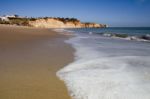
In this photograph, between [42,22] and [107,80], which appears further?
[42,22]

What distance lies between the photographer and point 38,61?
6262 mm

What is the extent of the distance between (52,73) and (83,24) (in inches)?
6043

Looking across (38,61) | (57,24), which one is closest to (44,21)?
(57,24)

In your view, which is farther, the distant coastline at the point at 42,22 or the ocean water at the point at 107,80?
the distant coastline at the point at 42,22

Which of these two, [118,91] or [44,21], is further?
[44,21]

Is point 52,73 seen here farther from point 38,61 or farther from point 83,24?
point 83,24

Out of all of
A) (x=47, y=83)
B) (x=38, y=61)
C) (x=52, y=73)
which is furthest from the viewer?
(x=38, y=61)

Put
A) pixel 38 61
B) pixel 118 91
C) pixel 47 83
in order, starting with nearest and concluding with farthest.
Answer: pixel 118 91, pixel 47 83, pixel 38 61

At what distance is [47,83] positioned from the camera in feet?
13.2

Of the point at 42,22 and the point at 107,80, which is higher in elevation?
the point at 107,80

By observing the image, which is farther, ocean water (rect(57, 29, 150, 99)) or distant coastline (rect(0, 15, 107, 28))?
distant coastline (rect(0, 15, 107, 28))

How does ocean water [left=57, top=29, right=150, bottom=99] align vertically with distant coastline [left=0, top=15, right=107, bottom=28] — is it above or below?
above

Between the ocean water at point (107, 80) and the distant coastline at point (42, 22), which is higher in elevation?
the ocean water at point (107, 80)

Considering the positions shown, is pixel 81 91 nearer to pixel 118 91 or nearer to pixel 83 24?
pixel 118 91
